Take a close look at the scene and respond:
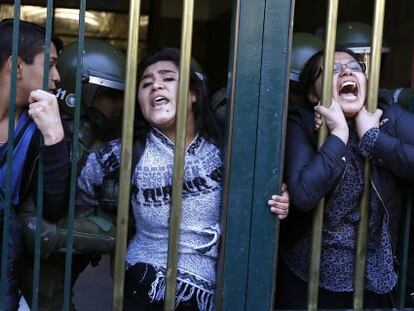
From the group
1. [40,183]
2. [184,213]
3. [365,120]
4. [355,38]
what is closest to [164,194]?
[184,213]

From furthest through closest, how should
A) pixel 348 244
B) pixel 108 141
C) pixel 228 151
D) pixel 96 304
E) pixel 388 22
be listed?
pixel 388 22, pixel 96 304, pixel 108 141, pixel 348 244, pixel 228 151

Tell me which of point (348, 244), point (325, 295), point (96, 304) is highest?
point (348, 244)

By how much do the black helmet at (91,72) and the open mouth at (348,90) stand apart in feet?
2.73

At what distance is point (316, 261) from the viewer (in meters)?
2.45

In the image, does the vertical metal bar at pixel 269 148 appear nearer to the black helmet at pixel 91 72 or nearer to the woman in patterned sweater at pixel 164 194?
the woman in patterned sweater at pixel 164 194

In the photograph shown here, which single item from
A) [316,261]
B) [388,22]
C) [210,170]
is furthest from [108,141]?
[388,22]

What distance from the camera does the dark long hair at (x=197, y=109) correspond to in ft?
8.18

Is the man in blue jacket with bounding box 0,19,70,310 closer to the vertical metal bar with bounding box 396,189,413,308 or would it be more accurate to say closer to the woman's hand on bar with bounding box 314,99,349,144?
the woman's hand on bar with bounding box 314,99,349,144

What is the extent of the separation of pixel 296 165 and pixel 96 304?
3.09 meters

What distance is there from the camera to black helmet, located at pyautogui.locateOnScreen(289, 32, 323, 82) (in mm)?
2969

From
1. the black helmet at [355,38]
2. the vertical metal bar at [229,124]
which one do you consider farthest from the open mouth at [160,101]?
the black helmet at [355,38]

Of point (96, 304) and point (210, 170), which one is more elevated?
point (210, 170)

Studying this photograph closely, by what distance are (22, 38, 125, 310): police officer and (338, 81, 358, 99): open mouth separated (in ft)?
2.67

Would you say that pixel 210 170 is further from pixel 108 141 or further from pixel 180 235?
pixel 108 141
